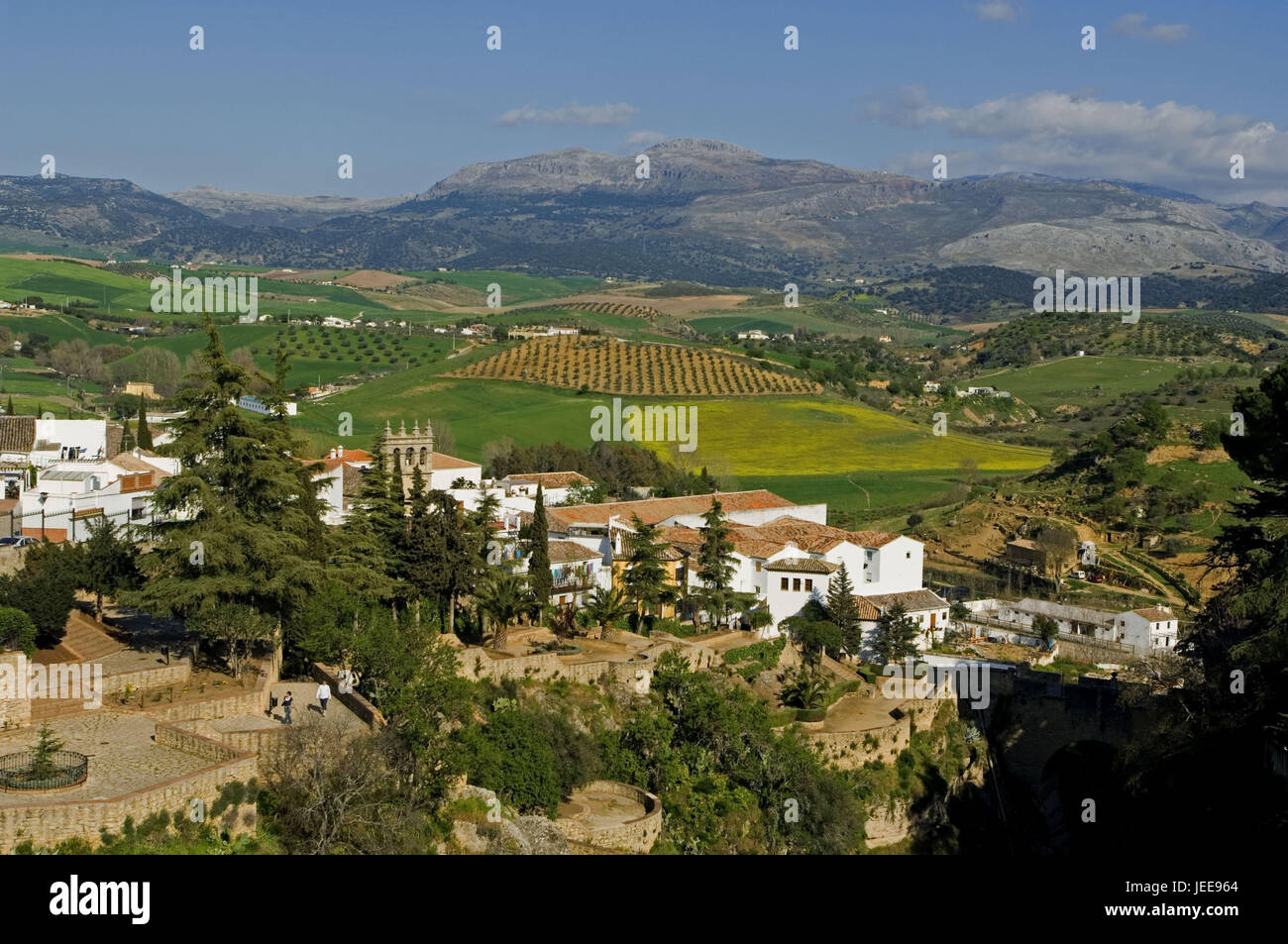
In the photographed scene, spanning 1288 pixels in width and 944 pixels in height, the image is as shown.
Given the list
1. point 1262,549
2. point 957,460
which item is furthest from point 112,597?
point 957,460

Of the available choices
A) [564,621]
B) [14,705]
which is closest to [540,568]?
[564,621]

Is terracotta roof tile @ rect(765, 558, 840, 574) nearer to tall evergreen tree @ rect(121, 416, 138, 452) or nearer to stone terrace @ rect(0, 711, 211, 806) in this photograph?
stone terrace @ rect(0, 711, 211, 806)

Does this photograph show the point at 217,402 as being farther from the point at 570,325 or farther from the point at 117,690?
the point at 570,325

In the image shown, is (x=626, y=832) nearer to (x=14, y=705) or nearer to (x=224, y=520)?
(x=224, y=520)

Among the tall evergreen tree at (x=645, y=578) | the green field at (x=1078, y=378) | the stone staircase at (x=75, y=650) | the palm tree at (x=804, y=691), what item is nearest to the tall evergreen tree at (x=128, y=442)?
the tall evergreen tree at (x=645, y=578)

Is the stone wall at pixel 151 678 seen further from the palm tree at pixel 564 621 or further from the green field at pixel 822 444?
the green field at pixel 822 444

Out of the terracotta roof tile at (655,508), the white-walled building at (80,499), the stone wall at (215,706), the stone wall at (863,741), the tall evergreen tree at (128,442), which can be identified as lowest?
the stone wall at (863,741)
